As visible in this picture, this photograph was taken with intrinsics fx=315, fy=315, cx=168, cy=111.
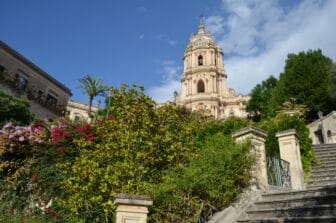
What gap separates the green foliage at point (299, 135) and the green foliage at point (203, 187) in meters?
4.17

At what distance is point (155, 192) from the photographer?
6.48 m

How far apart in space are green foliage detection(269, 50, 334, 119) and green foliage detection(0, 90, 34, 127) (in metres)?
21.7

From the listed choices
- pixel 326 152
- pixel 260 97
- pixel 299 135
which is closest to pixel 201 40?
pixel 260 97

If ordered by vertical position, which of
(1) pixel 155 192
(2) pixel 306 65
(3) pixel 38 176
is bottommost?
(1) pixel 155 192

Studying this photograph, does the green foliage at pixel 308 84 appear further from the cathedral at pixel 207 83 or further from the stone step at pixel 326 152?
the cathedral at pixel 207 83

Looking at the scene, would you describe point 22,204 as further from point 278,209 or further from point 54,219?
point 278,209

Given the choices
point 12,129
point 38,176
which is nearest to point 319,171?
point 38,176

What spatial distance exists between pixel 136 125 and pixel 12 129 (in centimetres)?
536

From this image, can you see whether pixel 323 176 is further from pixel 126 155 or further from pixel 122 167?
pixel 122 167

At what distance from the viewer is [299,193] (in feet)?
22.1

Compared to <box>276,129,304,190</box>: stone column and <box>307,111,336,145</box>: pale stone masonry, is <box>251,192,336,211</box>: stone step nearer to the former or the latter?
<box>276,129,304,190</box>: stone column

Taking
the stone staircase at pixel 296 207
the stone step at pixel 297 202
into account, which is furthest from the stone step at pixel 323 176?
the stone step at pixel 297 202

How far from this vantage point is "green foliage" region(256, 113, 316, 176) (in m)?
11.2

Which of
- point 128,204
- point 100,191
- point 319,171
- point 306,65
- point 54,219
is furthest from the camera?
point 306,65
